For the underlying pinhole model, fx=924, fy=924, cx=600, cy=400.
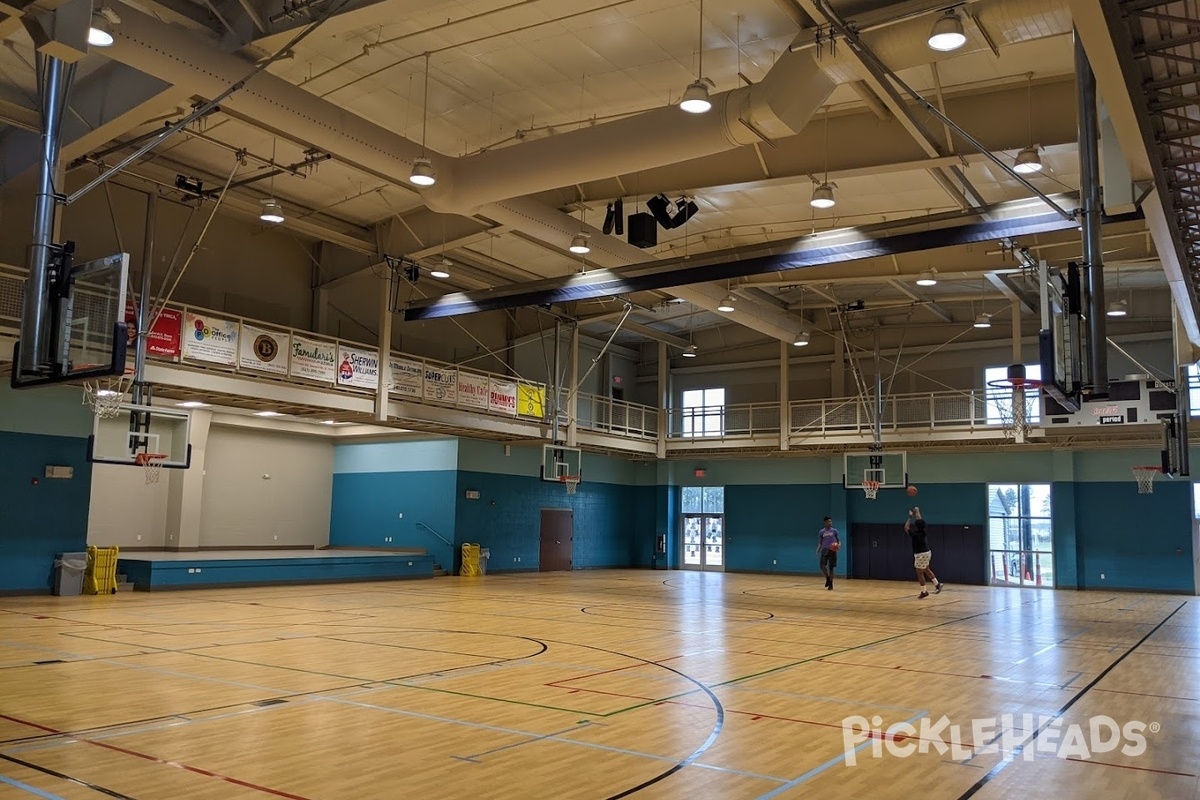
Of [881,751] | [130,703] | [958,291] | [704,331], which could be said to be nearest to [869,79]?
[881,751]

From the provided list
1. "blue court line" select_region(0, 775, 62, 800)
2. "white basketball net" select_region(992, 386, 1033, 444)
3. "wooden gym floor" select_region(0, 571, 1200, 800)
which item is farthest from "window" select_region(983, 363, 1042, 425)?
"blue court line" select_region(0, 775, 62, 800)

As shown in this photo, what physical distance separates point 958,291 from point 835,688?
21145mm

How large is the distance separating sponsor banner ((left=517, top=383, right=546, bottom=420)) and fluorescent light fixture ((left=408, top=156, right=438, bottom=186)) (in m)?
14.0

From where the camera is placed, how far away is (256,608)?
17125 mm

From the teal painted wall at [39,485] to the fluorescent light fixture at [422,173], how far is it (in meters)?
10.9

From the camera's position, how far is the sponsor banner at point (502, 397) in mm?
26000

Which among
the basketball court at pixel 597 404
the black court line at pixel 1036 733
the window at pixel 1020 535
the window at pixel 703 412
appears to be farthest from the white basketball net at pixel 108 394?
the window at pixel 1020 535

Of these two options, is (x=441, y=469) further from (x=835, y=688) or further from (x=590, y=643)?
(x=835, y=688)

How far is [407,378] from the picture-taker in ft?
77.0

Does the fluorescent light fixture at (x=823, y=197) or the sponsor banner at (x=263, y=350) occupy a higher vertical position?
the fluorescent light fixture at (x=823, y=197)

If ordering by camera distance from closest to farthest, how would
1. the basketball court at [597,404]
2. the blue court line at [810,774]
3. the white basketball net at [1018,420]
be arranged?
the blue court line at [810,774] → the basketball court at [597,404] → the white basketball net at [1018,420]

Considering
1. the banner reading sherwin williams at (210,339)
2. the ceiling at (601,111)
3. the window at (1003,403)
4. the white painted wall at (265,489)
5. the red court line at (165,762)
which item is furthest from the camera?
the white painted wall at (265,489)

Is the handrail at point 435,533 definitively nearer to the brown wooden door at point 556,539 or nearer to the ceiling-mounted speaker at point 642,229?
the brown wooden door at point 556,539

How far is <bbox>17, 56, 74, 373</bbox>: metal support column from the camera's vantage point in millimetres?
8234
